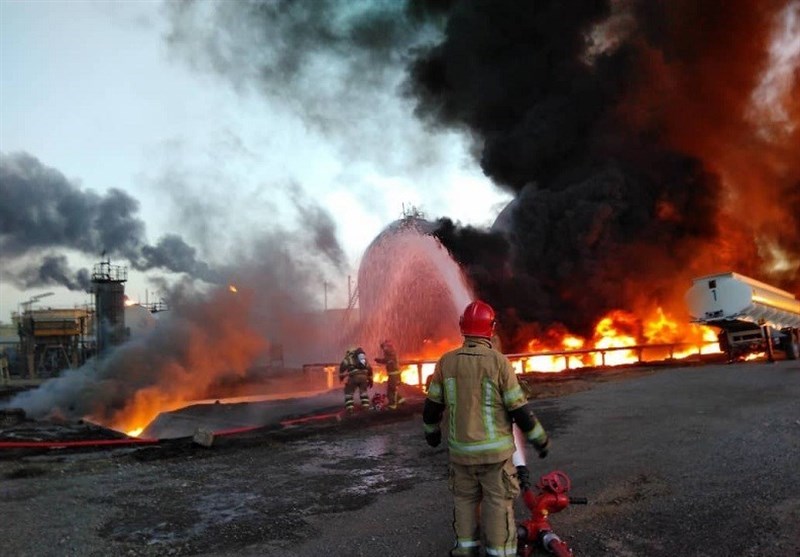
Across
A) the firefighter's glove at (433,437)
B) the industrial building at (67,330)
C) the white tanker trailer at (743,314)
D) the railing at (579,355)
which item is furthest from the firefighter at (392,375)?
the industrial building at (67,330)

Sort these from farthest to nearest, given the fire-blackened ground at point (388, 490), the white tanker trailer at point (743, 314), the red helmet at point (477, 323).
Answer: the white tanker trailer at point (743, 314)
the fire-blackened ground at point (388, 490)
the red helmet at point (477, 323)

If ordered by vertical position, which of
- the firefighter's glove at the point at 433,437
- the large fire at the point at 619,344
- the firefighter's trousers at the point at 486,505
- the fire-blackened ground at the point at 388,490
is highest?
the large fire at the point at 619,344

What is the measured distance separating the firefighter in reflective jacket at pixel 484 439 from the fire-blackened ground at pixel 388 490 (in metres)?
0.84

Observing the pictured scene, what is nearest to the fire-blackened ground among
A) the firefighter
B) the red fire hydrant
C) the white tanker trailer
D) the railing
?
the red fire hydrant

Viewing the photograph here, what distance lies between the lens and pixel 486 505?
3680 mm

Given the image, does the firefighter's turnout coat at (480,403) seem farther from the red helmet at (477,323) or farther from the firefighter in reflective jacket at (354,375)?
the firefighter in reflective jacket at (354,375)

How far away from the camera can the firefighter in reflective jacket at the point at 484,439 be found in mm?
3643

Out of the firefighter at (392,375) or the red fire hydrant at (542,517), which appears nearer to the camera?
the red fire hydrant at (542,517)

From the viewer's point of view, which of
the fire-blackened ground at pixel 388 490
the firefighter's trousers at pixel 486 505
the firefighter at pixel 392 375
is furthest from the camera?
the firefighter at pixel 392 375

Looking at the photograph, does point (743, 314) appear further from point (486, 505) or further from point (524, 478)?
point (486, 505)

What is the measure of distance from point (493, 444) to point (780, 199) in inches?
1198

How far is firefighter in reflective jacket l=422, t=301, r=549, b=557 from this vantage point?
3.64 m

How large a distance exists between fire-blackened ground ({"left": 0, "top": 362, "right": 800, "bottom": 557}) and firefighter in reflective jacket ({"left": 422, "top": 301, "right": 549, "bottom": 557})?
2.75 feet

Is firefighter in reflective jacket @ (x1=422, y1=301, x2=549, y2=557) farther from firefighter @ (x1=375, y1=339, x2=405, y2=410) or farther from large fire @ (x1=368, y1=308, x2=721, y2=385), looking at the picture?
large fire @ (x1=368, y1=308, x2=721, y2=385)
